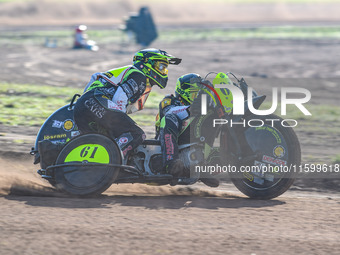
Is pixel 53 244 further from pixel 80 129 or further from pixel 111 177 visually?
pixel 80 129

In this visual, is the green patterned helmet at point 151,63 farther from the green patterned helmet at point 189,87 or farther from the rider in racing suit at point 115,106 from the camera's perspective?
the green patterned helmet at point 189,87

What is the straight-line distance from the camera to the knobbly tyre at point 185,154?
758cm

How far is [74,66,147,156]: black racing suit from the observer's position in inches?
304

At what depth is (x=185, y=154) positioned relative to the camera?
7.87 m

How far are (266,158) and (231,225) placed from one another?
1613 mm

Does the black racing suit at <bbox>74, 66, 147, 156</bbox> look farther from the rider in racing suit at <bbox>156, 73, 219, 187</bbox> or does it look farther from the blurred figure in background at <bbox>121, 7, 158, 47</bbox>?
the blurred figure in background at <bbox>121, 7, 158, 47</bbox>

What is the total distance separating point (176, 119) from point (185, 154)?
0.46 meters

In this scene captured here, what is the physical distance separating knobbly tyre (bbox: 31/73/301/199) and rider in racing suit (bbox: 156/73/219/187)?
12cm

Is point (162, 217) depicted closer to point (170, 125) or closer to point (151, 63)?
point (170, 125)

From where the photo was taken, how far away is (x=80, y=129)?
7902 mm

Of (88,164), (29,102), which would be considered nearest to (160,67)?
(88,164)

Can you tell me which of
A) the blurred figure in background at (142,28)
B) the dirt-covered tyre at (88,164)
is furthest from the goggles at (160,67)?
the blurred figure in background at (142,28)

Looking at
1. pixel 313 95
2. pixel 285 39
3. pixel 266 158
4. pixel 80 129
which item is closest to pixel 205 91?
pixel 266 158

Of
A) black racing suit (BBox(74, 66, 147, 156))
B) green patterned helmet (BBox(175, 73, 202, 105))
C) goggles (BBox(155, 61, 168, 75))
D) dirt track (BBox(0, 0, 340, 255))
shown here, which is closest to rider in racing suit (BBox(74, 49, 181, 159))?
black racing suit (BBox(74, 66, 147, 156))
